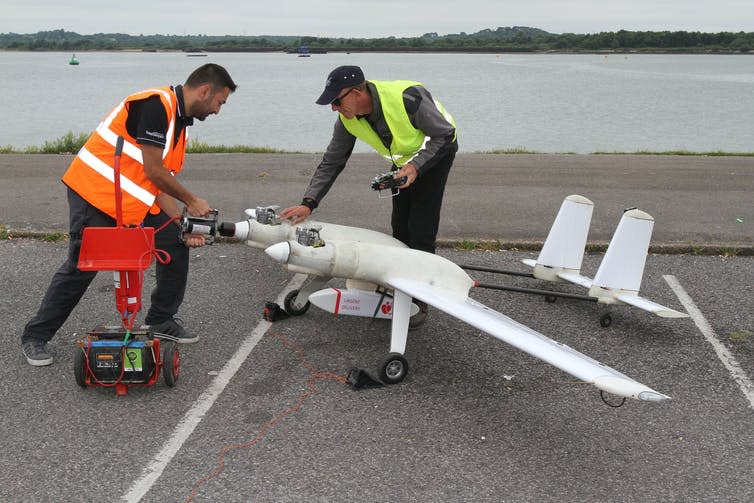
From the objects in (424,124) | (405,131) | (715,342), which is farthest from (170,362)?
(715,342)

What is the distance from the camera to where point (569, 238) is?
627cm

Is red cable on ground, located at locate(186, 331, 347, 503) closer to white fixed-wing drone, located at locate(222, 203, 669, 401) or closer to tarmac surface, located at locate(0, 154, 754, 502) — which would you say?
tarmac surface, located at locate(0, 154, 754, 502)

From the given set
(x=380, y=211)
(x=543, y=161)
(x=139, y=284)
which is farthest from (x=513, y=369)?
(x=543, y=161)

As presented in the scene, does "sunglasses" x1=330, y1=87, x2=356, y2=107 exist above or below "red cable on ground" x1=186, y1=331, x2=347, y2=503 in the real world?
above

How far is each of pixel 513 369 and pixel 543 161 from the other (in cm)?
805

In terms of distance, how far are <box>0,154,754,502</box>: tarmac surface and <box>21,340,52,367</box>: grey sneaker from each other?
0.21 feet

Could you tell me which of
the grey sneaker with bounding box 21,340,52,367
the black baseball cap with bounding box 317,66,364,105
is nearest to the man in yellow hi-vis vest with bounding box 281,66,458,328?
the black baseball cap with bounding box 317,66,364,105

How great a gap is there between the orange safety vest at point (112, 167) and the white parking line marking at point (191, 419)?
1215mm

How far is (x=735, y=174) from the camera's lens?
11.5 metres

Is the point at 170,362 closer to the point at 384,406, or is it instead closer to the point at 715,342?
the point at 384,406

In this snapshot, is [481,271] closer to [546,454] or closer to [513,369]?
[513,369]

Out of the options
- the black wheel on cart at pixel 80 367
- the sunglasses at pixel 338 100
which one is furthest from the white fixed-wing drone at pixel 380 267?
the black wheel on cart at pixel 80 367

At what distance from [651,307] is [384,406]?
7.62 feet

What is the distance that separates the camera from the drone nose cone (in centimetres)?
477
